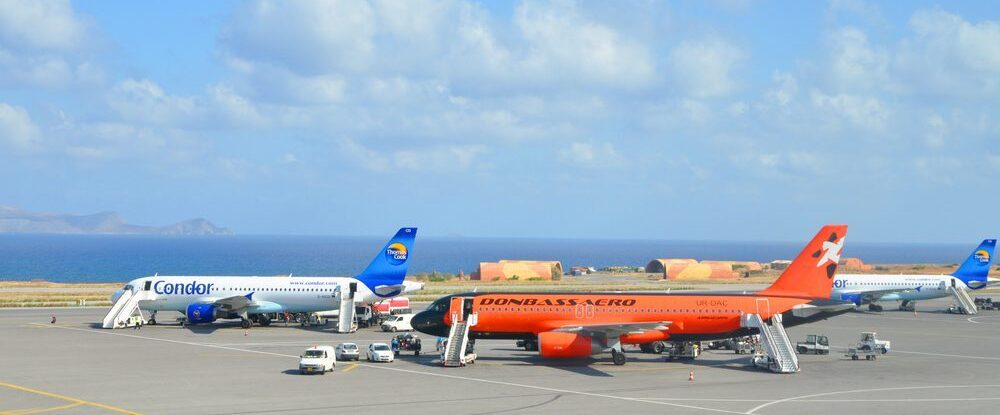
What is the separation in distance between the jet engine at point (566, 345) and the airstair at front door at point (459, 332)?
160 inches

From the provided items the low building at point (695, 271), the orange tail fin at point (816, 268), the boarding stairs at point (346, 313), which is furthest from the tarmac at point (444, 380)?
the low building at point (695, 271)

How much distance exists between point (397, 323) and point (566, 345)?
2360 cm

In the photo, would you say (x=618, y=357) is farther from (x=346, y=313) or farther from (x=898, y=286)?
(x=898, y=286)

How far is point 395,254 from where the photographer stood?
79.1m

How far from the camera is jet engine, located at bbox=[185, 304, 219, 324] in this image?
75.9 metres

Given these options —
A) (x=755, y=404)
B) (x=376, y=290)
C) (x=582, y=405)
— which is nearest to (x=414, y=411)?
(x=582, y=405)

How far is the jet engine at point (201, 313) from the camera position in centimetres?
7594

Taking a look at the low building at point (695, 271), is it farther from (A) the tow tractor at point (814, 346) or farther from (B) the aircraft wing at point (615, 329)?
(B) the aircraft wing at point (615, 329)

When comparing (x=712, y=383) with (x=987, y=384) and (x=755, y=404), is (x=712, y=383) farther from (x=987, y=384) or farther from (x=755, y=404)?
(x=987, y=384)

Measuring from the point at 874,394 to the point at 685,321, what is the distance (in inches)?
541

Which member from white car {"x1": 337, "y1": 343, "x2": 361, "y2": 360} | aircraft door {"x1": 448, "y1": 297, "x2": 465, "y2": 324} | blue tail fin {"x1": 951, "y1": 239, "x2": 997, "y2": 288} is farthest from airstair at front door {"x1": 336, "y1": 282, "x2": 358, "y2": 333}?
blue tail fin {"x1": 951, "y1": 239, "x2": 997, "y2": 288}

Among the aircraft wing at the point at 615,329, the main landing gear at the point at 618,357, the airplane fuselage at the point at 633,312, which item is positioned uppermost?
the airplane fuselage at the point at 633,312

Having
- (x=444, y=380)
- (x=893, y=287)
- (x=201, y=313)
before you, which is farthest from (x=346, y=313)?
(x=893, y=287)

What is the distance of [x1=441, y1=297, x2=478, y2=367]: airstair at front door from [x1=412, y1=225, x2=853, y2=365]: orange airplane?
82 millimetres
